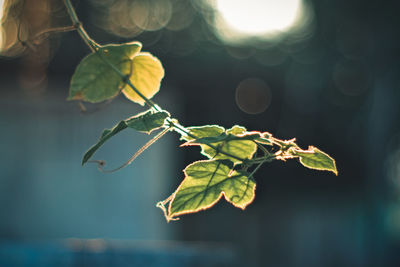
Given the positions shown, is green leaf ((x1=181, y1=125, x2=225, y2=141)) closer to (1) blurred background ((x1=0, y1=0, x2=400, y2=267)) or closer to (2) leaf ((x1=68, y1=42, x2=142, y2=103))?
(2) leaf ((x1=68, y1=42, x2=142, y2=103))

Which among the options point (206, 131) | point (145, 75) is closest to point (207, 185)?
point (206, 131)

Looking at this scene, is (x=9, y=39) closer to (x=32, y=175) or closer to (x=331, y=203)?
(x=32, y=175)

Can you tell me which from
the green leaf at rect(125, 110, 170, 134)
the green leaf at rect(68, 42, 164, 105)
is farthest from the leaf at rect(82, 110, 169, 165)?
the green leaf at rect(68, 42, 164, 105)

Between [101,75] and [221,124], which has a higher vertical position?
[221,124]

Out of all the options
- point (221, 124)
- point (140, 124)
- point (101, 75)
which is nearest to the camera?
point (140, 124)

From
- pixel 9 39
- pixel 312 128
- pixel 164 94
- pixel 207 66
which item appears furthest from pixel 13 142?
pixel 312 128

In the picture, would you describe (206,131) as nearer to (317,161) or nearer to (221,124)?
(317,161)
